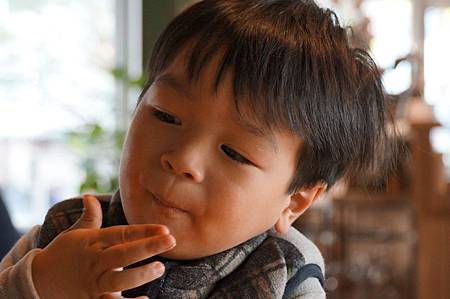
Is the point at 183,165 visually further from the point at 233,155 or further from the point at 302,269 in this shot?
the point at 302,269

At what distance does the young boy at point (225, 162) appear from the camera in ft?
2.49

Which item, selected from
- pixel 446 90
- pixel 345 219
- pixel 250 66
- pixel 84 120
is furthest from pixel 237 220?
pixel 446 90

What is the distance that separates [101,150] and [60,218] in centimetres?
352

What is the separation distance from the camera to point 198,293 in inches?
34.6

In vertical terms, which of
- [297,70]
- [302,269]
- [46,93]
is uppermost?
[297,70]

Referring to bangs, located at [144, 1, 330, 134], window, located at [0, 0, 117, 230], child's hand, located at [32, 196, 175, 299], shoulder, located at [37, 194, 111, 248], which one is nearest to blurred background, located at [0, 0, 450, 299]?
window, located at [0, 0, 117, 230]

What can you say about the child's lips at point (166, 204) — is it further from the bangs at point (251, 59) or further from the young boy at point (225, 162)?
the bangs at point (251, 59)

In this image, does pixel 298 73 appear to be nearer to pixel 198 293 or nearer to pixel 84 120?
pixel 198 293

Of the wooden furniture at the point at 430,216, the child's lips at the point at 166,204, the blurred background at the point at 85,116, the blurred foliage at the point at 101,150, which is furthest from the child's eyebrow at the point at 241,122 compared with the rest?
the wooden furniture at the point at 430,216

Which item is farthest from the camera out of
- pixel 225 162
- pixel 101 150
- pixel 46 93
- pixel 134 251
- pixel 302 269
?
pixel 46 93

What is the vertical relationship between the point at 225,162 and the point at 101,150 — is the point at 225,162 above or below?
above

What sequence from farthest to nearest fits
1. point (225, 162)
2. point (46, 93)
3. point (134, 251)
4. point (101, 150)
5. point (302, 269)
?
point (46, 93) < point (101, 150) < point (302, 269) < point (225, 162) < point (134, 251)

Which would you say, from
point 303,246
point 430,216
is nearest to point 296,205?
point 303,246

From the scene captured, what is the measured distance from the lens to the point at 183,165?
0.78 m
